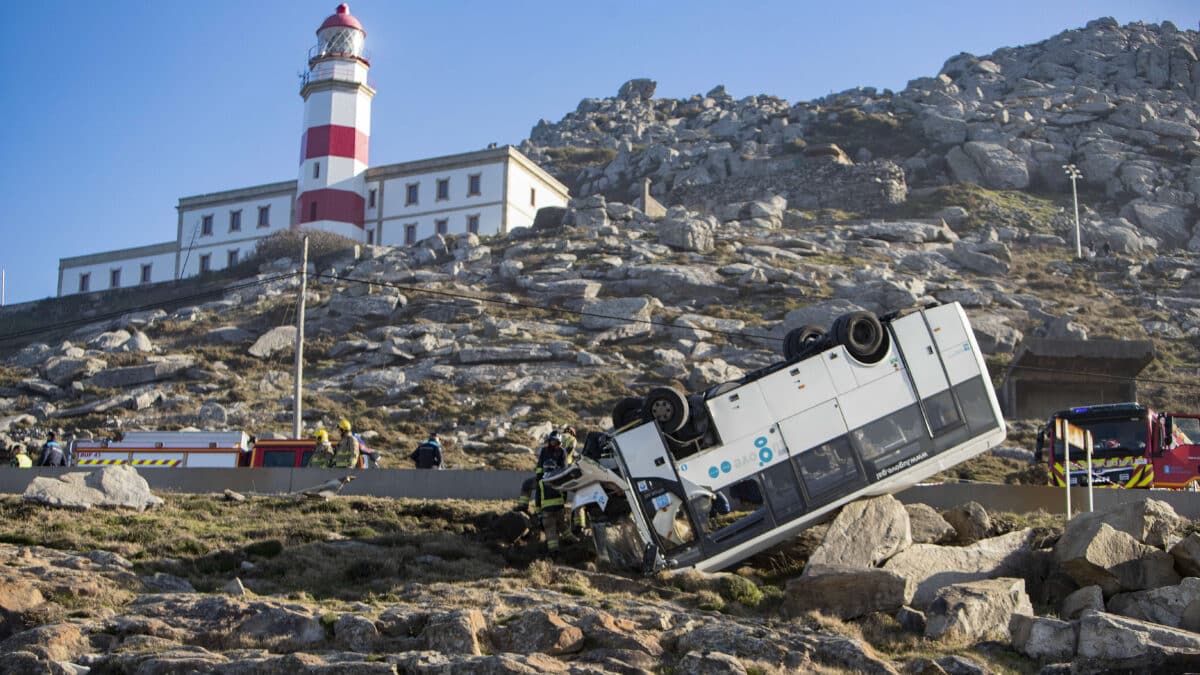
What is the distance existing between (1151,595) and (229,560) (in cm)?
1272

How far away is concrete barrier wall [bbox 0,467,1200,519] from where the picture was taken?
69.7 ft

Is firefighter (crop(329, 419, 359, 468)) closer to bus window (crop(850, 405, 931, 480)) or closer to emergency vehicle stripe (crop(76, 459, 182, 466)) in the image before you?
emergency vehicle stripe (crop(76, 459, 182, 466))

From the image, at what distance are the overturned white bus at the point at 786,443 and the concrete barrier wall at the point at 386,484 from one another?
338 cm

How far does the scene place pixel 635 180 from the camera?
3649 inches

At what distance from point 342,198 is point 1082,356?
42.7 meters

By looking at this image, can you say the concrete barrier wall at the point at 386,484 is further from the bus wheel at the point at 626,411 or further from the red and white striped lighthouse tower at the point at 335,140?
the red and white striped lighthouse tower at the point at 335,140

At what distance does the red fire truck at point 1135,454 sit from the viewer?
2600 cm

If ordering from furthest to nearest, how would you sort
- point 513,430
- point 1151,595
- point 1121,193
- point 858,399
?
point 1121,193 < point 513,430 < point 858,399 < point 1151,595

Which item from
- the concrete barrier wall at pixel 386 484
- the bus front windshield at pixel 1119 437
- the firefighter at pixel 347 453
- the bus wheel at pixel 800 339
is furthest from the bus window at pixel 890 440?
the firefighter at pixel 347 453

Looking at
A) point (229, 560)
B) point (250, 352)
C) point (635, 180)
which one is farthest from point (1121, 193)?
point (229, 560)

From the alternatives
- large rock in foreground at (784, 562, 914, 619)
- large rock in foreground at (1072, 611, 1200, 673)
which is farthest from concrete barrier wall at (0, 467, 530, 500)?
large rock in foreground at (1072, 611, 1200, 673)

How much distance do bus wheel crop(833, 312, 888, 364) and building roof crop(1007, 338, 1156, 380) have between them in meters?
23.5

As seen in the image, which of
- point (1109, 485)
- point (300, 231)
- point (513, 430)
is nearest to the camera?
Result: point (1109, 485)

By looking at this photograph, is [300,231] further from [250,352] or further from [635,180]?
[635,180]
